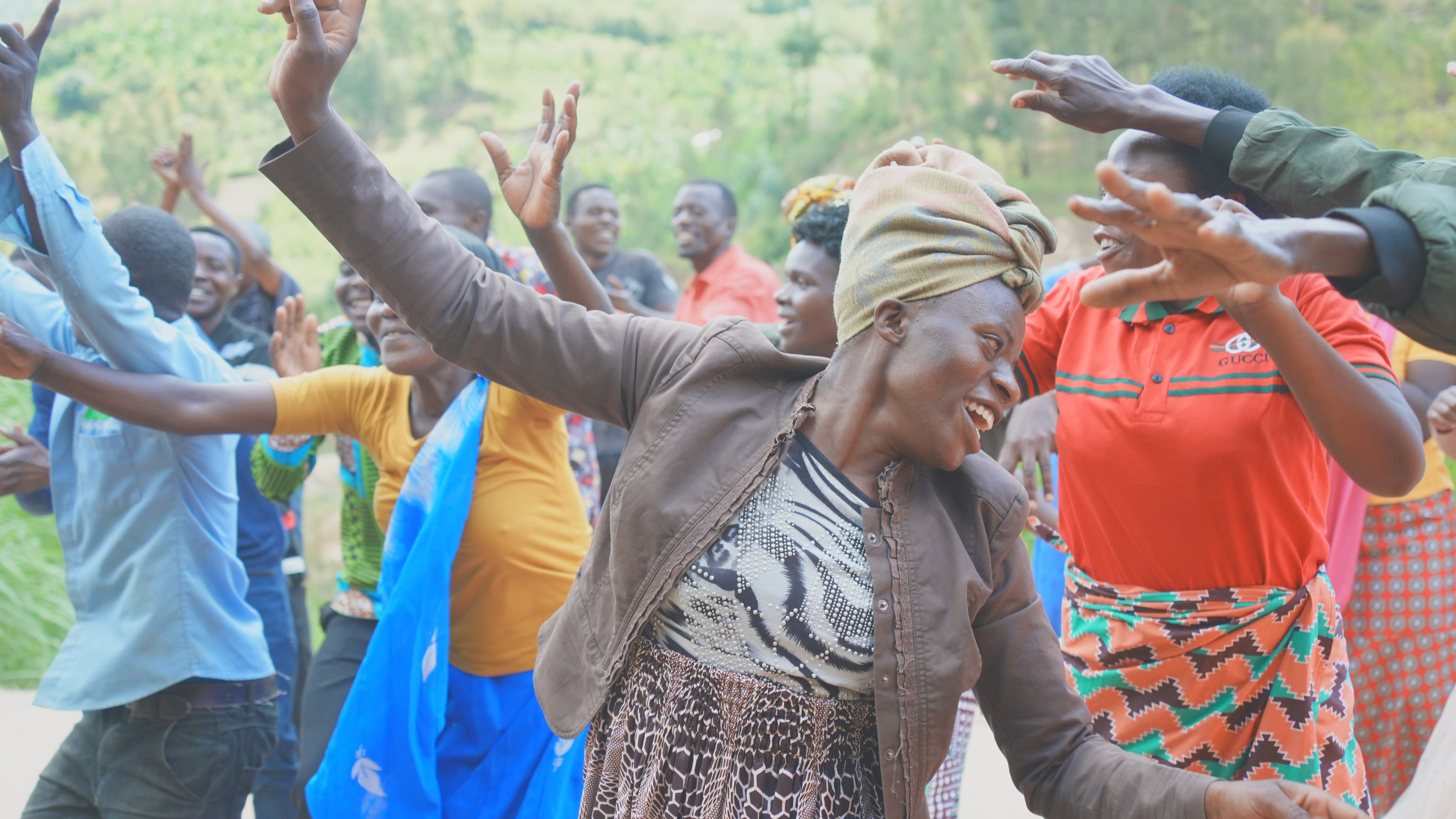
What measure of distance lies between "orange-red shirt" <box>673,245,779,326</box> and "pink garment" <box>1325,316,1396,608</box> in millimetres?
2854

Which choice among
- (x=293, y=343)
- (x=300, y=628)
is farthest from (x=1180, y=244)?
(x=300, y=628)

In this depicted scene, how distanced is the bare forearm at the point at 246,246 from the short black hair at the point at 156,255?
7.16ft

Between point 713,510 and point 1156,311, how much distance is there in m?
1.11

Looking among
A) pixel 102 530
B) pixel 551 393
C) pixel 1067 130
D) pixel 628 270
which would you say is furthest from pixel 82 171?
pixel 551 393

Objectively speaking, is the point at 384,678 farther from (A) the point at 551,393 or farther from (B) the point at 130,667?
(A) the point at 551,393

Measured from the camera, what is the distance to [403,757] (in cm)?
279

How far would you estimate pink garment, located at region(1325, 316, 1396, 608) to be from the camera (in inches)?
139

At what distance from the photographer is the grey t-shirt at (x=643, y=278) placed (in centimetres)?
659

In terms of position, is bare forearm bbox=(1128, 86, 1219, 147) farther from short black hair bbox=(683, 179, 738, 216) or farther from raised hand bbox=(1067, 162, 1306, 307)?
short black hair bbox=(683, 179, 738, 216)

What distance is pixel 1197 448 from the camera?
2.25 metres

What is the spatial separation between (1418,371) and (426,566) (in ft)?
9.89

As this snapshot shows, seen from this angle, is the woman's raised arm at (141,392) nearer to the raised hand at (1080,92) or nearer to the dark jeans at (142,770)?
the dark jeans at (142,770)

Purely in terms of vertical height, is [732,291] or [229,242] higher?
[229,242]

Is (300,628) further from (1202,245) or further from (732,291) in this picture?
(1202,245)
